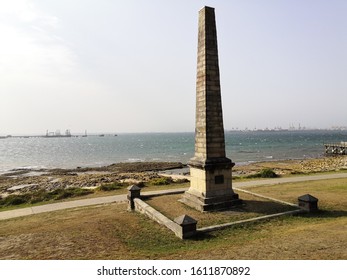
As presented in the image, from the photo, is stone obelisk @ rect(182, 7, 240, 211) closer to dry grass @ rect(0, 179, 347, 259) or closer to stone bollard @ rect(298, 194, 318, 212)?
dry grass @ rect(0, 179, 347, 259)

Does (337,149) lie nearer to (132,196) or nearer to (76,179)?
(76,179)

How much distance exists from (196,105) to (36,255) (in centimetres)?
870

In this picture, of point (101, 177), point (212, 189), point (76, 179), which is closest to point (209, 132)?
point (212, 189)

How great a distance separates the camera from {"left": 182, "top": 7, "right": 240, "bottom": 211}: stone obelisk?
39.9ft

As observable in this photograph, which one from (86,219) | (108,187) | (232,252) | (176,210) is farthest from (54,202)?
(232,252)

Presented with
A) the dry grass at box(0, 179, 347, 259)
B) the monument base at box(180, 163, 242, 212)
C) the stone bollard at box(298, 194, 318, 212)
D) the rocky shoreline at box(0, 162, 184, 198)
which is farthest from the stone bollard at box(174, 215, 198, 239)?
the rocky shoreline at box(0, 162, 184, 198)

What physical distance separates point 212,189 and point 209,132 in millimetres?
2581

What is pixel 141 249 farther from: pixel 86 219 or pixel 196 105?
pixel 196 105

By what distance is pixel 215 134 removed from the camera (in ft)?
40.5

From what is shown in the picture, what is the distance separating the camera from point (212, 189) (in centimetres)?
1234

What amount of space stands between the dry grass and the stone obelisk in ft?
8.50

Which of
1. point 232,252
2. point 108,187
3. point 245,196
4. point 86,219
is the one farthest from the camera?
point 108,187

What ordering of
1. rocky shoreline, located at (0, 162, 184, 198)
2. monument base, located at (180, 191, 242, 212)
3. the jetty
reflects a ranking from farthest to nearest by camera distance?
the jetty < rocky shoreline, located at (0, 162, 184, 198) < monument base, located at (180, 191, 242, 212)

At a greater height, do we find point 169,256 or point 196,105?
point 196,105
